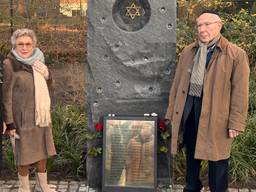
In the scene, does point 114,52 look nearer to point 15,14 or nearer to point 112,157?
point 112,157

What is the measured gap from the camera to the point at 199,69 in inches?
164

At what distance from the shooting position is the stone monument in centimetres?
478

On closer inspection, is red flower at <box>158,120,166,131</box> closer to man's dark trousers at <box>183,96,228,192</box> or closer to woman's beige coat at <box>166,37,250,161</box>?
man's dark trousers at <box>183,96,228,192</box>

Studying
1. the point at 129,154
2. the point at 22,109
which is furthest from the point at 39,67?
the point at 129,154

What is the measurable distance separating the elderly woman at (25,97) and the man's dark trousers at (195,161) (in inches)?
49.0

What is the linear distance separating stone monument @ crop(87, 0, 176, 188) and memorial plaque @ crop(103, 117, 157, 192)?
0.16 meters

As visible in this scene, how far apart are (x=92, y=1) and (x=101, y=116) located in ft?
3.60

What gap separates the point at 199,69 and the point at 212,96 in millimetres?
243

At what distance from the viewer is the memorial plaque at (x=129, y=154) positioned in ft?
15.9

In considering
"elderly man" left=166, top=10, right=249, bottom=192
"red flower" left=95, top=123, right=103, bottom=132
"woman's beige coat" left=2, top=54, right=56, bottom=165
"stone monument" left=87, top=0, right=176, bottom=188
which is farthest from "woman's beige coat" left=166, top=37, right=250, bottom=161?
"woman's beige coat" left=2, top=54, right=56, bottom=165

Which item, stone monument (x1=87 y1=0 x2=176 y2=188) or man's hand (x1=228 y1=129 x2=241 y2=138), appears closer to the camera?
man's hand (x1=228 y1=129 x2=241 y2=138)

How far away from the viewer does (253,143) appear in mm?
5656

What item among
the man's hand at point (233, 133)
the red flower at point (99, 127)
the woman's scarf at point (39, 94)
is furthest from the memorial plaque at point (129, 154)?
the man's hand at point (233, 133)

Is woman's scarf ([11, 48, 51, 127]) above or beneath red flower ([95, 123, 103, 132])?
above
